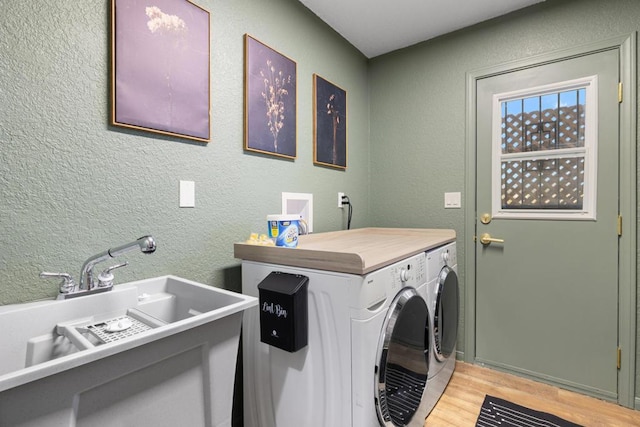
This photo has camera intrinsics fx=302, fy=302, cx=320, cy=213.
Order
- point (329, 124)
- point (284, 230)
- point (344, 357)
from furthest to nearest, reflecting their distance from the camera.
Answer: point (329, 124)
point (284, 230)
point (344, 357)

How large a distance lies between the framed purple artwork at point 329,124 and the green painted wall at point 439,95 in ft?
1.53

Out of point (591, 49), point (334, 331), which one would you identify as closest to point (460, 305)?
point (334, 331)

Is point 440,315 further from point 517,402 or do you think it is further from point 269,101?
point 269,101

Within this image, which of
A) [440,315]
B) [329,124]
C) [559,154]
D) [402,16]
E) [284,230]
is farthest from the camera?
[329,124]

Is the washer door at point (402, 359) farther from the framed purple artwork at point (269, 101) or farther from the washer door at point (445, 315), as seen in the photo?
the framed purple artwork at point (269, 101)

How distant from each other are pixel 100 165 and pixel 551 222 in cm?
248

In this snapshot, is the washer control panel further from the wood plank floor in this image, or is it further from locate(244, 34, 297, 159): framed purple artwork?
locate(244, 34, 297, 159): framed purple artwork

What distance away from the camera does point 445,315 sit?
1.78 meters

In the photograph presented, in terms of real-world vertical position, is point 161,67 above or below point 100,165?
above

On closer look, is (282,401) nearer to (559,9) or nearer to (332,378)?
(332,378)

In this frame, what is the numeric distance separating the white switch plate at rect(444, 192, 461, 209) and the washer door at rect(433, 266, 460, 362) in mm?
613

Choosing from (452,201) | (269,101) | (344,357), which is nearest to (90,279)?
(344,357)

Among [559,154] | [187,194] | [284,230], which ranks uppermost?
[559,154]

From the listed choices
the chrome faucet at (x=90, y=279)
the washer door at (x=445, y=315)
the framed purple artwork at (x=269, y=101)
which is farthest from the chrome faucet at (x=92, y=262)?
the washer door at (x=445, y=315)
